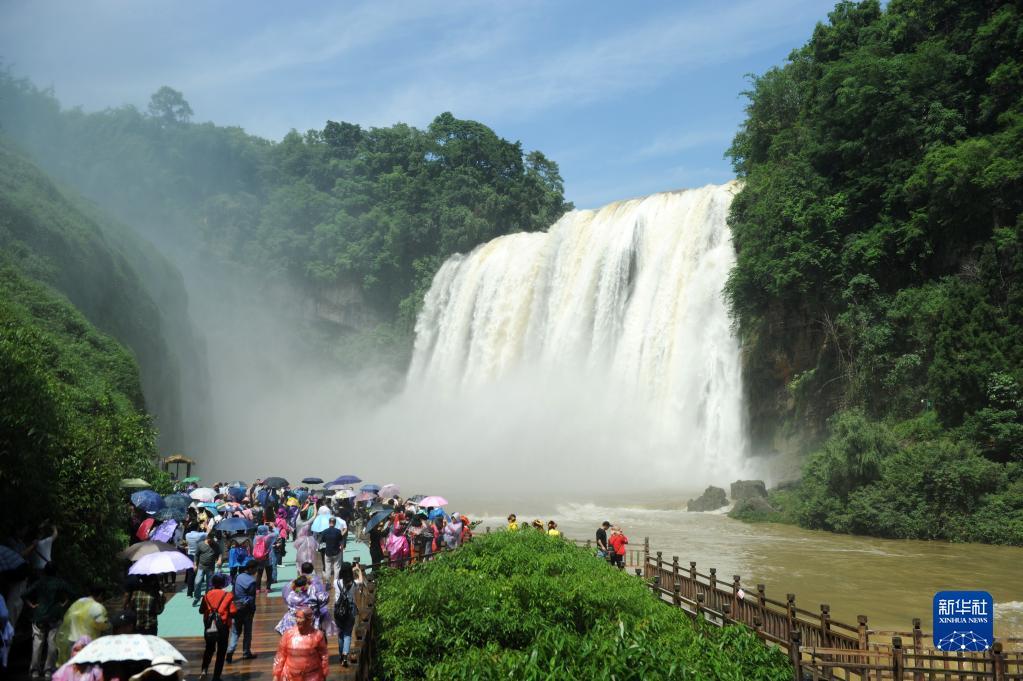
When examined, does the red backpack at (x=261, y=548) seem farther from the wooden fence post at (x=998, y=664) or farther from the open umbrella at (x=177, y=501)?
the wooden fence post at (x=998, y=664)

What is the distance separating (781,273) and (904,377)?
240 inches

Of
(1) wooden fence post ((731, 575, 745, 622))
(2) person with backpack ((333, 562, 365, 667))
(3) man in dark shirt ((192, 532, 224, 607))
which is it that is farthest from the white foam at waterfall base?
(2) person with backpack ((333, 562, 365, 667))

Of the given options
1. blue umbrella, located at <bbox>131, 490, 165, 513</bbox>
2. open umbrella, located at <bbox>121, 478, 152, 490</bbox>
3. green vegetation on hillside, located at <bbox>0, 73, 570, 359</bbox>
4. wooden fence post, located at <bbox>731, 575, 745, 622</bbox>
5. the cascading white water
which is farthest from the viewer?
green vegetation on hillside, located at <bbox>0, 73, 570, 359</bbox>

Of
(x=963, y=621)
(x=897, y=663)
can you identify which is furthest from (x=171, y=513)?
(x=963, y=621)

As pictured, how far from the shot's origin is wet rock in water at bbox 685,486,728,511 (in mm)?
29234

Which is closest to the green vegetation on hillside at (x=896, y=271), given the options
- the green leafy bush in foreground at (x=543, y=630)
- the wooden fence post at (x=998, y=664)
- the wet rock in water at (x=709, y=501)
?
the wet rock in water at (x=709, y=501)

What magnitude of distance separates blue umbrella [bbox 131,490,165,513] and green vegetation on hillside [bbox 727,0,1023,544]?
18376 millimetres

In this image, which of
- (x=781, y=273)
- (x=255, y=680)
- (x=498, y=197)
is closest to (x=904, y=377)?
(x=781, y=273)

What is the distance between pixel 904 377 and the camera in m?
28.8

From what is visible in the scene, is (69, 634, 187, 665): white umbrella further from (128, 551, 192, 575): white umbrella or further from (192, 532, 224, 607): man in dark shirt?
(192, 532, 224, 607): man in dark shirt

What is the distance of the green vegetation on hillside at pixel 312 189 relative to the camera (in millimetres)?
73062

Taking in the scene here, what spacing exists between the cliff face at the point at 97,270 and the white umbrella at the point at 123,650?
27.2 metres

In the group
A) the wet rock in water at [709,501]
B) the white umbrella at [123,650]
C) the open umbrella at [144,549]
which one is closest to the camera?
the white umbrella at [123,650]

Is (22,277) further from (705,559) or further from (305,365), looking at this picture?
(305,365)
